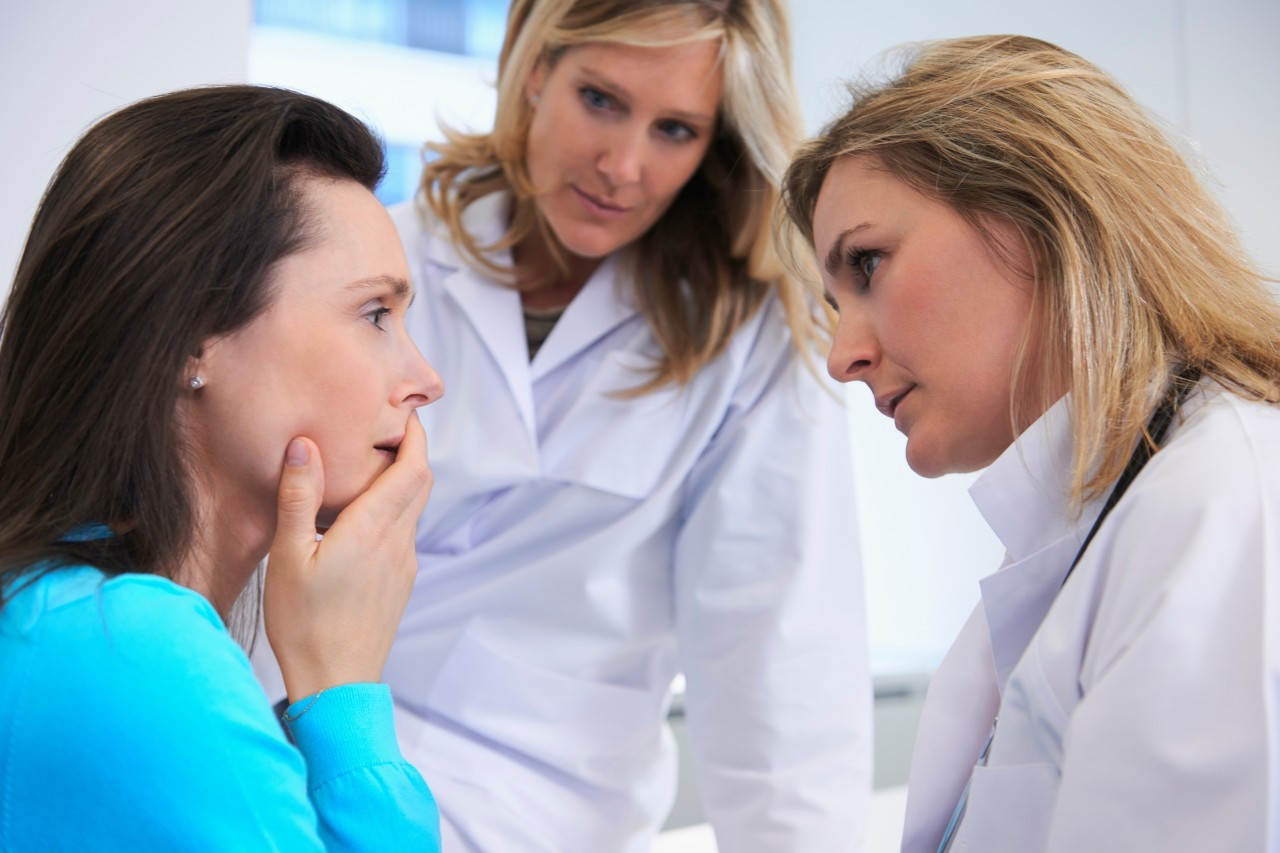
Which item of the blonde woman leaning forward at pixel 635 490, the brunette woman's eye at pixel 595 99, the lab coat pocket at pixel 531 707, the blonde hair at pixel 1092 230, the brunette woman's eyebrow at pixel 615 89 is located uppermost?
the blonde hair at pixel 1092 230

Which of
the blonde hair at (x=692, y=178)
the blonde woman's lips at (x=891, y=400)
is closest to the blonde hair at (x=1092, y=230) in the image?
the blonde woman's lips at (x=891, y=400)

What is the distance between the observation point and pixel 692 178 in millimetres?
1748

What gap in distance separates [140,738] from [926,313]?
746 millimetres

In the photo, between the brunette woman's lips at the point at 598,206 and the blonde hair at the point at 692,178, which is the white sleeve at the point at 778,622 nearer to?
the blonde hair at the point at 692,178

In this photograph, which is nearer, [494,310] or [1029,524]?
[1029,524]

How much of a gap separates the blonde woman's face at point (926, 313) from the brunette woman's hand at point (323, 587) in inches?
19.2

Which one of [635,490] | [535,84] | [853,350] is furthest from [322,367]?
[535,84]

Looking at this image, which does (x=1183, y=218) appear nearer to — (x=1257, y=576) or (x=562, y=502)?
(x=1257, y=576)

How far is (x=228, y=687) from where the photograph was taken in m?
0.86

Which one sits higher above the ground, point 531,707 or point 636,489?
point 636,489

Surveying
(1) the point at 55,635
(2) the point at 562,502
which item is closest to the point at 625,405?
(2) the point at 562,502

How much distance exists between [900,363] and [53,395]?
0.76 m

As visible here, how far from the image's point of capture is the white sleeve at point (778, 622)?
1578 millimetres

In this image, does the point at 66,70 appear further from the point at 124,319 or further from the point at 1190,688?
the point at 1190,688
